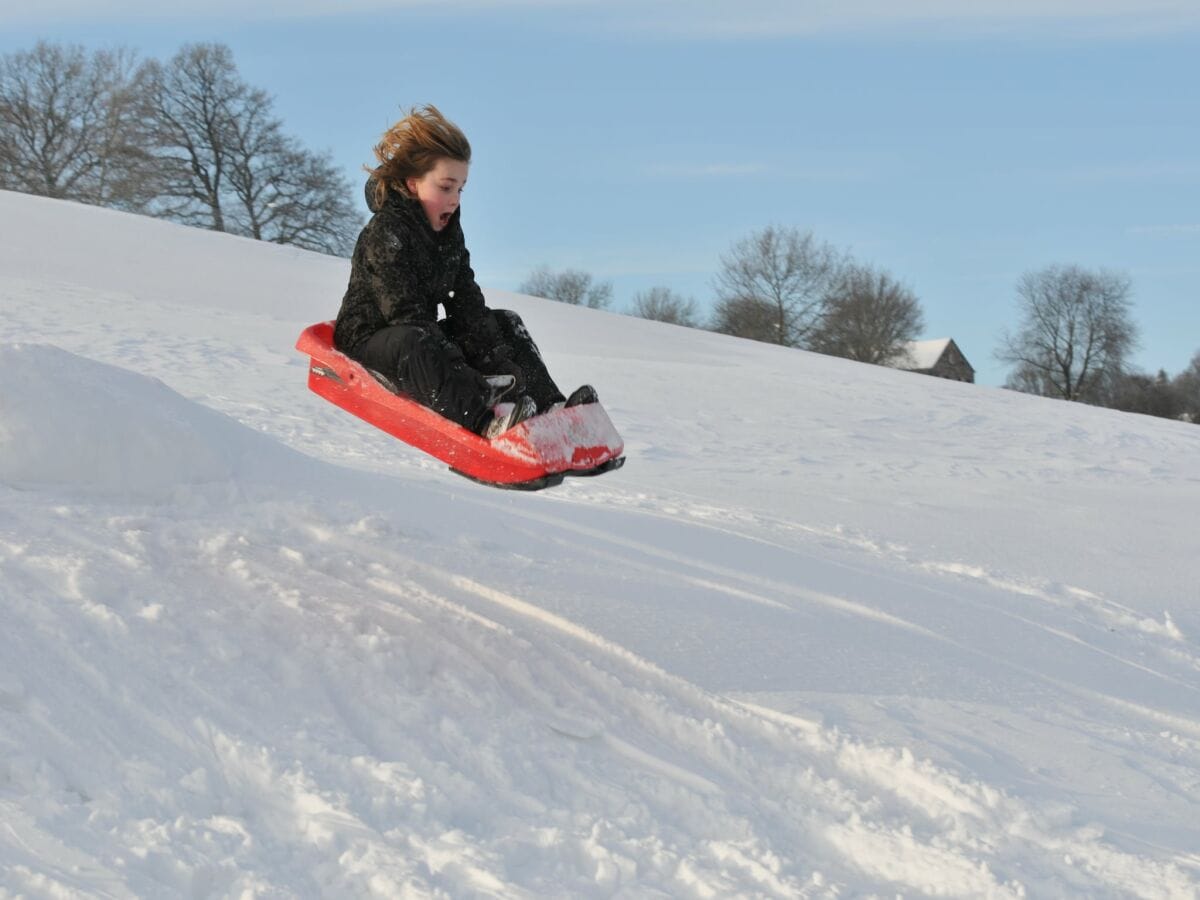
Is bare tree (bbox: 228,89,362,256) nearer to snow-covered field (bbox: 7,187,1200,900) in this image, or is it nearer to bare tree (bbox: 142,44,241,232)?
bare tree (bbox: 142,44,241,232)

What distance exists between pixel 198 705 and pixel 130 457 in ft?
6.55

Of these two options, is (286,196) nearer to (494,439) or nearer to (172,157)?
(172,157)

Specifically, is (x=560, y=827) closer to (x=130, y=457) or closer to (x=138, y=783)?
(x=138, y=783)

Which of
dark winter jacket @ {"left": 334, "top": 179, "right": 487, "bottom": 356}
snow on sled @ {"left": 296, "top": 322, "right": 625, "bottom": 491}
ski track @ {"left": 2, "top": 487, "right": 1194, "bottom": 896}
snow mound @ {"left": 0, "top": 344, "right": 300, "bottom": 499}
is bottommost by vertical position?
ski track @ {"left": 2, "top": 487, "right": 1194, "bottom": 896}

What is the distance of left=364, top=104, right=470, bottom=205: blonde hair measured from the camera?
4469 millimetres

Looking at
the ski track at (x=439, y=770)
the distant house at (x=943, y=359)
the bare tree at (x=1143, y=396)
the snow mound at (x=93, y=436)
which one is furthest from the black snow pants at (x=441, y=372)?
the distant house at (x=943, y=359)

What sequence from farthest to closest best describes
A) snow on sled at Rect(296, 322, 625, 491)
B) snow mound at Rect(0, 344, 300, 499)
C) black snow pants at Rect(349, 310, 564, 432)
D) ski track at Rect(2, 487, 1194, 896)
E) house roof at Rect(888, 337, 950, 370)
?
house roof at Rect(888, 337, 950, 370) < snow mound at Rect(0, 344, 300, 499) < black snow pants at Rect(349, 310, 564, 432) < snow on sled at Rect(296, 322, 625, 491) < ski track at Rect(2, 487, 1194, 896)

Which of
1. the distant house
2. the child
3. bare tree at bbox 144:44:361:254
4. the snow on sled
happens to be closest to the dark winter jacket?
the child

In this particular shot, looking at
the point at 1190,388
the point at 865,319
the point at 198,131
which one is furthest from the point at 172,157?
the point at 1190,388

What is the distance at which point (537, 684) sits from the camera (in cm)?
397

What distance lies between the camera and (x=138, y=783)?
9.65ft

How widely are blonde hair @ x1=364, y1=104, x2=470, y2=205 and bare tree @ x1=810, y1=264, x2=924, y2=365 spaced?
5191 cm

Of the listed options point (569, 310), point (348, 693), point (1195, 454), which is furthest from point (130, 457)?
point (569, 310)

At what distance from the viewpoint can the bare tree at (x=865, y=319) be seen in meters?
56.0
